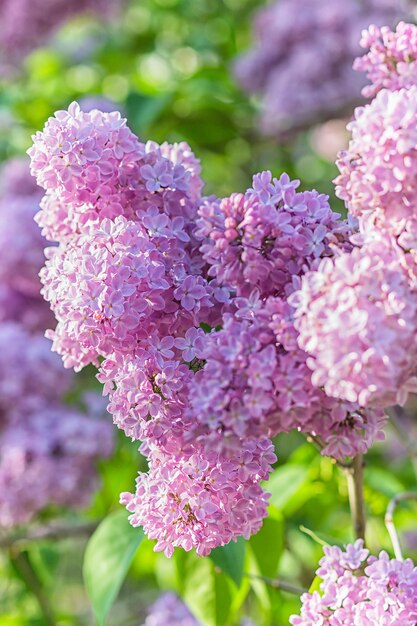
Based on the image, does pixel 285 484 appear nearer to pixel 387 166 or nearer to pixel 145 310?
pixel 145 310

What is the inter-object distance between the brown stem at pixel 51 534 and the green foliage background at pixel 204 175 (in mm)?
90

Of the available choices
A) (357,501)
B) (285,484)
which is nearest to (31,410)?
(285,484)

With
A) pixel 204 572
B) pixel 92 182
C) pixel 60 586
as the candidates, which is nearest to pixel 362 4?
pixel 204 572

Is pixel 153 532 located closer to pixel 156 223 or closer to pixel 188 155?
pixel 156 223

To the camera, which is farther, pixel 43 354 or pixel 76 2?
pixel 76 2

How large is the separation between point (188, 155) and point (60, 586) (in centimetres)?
301

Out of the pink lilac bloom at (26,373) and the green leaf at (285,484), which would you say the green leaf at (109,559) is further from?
the pink lilac bloom at (26,373)

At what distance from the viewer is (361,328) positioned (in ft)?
2.31


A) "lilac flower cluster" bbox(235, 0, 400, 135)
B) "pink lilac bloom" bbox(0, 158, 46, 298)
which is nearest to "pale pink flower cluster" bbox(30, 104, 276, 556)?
"pink lilac bloom" bbox(0, 158, 46, 298)

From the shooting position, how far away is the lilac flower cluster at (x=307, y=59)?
256 centimetres

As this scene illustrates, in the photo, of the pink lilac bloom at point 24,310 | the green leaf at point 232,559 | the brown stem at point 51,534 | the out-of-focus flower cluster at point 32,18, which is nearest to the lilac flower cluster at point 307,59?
the out-of-focus flower cluster at point 32,18

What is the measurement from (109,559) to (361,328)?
2.48 ft

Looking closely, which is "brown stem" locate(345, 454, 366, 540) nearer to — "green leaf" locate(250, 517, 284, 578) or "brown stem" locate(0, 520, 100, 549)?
"green leaf" locate(250, 517, 284, 578)

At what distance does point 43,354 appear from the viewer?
209 cm
